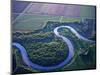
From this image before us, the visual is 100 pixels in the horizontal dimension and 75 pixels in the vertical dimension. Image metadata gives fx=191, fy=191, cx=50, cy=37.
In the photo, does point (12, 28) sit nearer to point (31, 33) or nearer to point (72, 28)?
point (31, 33)

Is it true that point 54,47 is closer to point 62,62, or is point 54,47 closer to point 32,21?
point 62,62

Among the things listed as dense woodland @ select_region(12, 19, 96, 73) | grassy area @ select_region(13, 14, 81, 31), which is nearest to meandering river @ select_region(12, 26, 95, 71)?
dense woodland @ select_region(12, 19, 96, 73)

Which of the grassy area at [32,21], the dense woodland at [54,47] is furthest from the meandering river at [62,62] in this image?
the grassy area at [32,21]

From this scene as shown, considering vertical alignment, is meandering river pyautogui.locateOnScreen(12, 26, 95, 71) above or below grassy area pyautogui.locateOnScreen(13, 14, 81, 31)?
below

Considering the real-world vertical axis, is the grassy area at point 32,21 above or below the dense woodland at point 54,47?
above

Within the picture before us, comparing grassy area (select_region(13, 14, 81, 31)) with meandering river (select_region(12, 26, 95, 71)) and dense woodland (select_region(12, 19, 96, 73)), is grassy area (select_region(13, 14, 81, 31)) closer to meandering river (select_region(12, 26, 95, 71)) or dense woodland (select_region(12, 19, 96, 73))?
dense woodland (select_region(12, 19, 96, 73))

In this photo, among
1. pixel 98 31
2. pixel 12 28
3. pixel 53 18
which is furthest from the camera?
pixel 98 31

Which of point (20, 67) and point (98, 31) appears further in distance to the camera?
point (98, 31)

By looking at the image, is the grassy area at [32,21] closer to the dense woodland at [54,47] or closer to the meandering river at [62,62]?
the dense woodland at [54,47]

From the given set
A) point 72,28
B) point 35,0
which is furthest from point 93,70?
point 35,0

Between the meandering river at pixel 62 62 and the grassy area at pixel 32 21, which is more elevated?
the grassy area at pixel 32 21

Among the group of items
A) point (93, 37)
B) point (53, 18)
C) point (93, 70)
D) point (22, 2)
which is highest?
point (22, 2)
